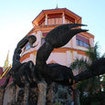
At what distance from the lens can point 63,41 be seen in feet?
9.98

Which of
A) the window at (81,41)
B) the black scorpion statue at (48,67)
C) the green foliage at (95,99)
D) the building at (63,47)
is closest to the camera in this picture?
the black scorpion statue at (48,67)

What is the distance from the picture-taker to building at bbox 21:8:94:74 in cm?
2113

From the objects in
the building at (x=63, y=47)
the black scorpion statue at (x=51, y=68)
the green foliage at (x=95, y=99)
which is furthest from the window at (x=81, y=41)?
the black scorpion statue at (x=51, y=68)

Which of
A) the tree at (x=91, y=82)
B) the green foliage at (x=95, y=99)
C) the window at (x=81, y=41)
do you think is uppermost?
the window at (x=81, y=41)

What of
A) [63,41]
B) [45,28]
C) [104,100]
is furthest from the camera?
[45,28]

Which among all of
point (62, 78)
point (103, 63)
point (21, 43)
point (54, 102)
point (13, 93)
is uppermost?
point (21, 43)

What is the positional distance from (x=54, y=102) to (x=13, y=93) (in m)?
1.20

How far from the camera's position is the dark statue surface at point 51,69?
3072 millimetres

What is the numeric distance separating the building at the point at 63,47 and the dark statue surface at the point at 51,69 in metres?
16.6

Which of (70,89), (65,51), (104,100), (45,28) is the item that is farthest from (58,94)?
(45,28)

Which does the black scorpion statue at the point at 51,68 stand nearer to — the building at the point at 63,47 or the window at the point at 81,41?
the building at the point at 63,47

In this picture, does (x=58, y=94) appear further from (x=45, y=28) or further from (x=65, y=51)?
(x=45, y=28)

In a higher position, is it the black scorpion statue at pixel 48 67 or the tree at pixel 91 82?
the tree at pixel 91 82

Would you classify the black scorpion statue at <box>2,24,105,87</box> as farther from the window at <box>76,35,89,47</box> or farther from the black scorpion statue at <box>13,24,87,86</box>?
the window at <box>76,35,89,47</box>
